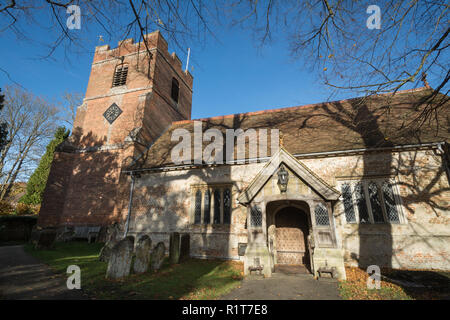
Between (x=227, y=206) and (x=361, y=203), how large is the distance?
6.44 m

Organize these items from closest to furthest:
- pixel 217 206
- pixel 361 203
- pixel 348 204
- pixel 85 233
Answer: pixel 361 203, pixel 348 204, pixel 217 206, pixel 85 233

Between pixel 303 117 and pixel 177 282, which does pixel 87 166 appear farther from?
pixel 303 117

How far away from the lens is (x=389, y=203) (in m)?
9.41

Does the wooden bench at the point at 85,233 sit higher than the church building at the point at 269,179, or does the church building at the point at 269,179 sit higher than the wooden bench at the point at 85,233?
the church building at the point at 269,179

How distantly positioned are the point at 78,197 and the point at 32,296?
13.5m

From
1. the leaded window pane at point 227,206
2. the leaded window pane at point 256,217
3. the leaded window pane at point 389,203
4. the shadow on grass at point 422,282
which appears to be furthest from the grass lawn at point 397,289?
the leaded window pane at point 227,206

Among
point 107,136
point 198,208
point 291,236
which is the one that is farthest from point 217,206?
point 107,136

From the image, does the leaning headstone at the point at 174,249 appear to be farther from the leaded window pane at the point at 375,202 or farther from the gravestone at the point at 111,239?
the leaded window pane at the point at 375,202

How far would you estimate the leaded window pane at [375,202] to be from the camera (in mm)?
9430

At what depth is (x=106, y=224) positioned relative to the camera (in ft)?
49.5

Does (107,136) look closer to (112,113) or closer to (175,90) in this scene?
(112,113)

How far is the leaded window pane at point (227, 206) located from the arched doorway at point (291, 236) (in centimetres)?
258

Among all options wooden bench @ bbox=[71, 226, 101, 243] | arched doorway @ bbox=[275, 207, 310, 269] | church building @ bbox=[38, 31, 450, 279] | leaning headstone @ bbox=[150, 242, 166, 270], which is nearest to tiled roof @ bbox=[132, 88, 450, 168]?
Answer: church building @ bbox=[38, 31, 450, 279]
